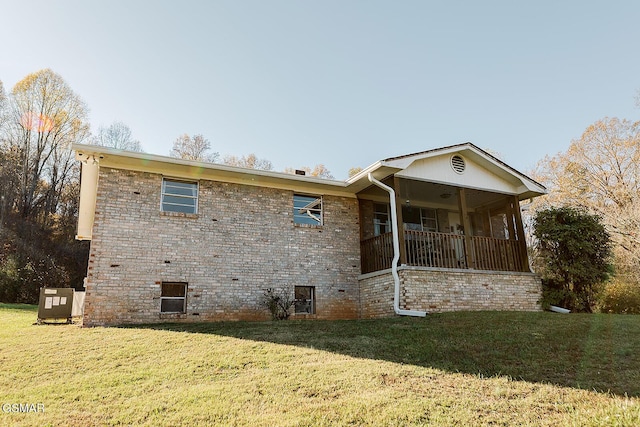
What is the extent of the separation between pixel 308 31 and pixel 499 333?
992 centimetres

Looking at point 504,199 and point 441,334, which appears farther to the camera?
point 504,199

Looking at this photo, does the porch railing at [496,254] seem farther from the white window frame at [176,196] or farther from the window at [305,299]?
the white window frame at [176,196]

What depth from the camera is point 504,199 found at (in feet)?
46.5

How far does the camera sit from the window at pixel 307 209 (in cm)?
1258

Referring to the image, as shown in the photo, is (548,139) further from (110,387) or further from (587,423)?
(110,387)

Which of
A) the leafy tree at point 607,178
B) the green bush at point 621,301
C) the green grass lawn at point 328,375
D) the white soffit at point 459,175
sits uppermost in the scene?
the leafy tree at point 607,178

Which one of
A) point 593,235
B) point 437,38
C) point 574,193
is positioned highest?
point 437,38

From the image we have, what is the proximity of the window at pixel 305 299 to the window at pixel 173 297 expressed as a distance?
3.02m

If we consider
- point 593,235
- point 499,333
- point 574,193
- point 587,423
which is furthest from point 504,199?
point 574,193

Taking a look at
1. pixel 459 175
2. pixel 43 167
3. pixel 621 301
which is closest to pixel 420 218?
pixel 459 175

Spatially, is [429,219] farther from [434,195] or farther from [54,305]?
[54,305]

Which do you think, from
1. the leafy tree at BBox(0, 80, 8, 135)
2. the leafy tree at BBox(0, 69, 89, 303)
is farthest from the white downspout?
the leafy tree at BBox(0, 80, 8, 135)

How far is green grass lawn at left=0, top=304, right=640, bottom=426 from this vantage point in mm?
4441

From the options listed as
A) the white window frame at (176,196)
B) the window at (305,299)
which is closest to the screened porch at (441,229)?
the window at (305,299)
